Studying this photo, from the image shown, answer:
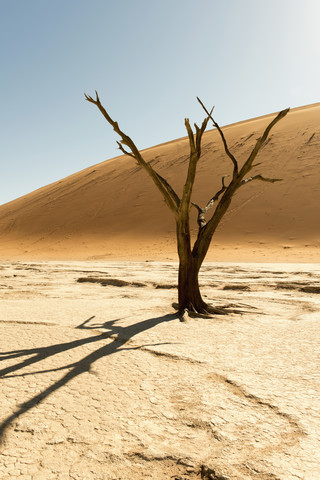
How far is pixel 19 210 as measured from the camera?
2833 cm

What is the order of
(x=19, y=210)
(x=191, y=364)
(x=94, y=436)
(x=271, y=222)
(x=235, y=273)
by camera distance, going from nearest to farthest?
(x=94, y=436) < (x=191, y=364) < (x=235, y=273) < (x=271, y=222) < (x=19, y=210)

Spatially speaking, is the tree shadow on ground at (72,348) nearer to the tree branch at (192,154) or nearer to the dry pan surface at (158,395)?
the dry pan surface at (158,395)

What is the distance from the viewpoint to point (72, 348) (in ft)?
8.73

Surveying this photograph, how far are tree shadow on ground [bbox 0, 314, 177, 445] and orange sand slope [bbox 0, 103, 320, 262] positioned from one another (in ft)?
28.0

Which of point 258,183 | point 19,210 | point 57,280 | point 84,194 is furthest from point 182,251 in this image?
point 19,210

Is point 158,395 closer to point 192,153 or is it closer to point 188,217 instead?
point 188,217

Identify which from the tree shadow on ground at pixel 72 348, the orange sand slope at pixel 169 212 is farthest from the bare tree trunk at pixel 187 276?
the orange sand slope at pixel 169 212

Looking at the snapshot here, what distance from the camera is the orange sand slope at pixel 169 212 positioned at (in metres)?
14.5

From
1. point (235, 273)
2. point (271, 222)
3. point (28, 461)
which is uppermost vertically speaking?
point (271, 222)

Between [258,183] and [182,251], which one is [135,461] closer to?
[182,251]

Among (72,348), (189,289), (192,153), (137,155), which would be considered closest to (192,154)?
(192,153)

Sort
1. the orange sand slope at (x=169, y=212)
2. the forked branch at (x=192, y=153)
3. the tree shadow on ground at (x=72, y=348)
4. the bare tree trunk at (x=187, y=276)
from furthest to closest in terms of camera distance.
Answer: the orange sand slope at (x=169, y=212) < the bare tree trunk at (x=187, y=276) < the forked branch at (x=192, y=153) < the tree shadow on ground at (x=72, y=348)

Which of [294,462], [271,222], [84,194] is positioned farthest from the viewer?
[84,194]

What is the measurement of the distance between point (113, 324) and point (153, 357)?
3.27 ft
